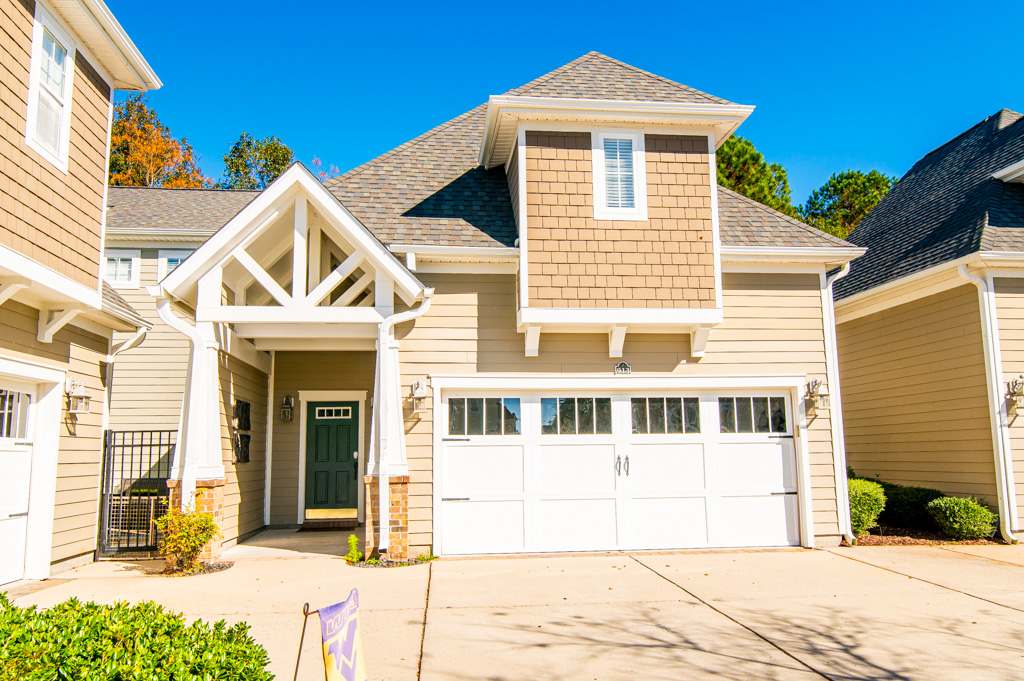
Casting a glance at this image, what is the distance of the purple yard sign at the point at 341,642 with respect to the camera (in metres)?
3.31

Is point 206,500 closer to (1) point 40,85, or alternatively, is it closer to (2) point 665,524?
(1) point 40,85

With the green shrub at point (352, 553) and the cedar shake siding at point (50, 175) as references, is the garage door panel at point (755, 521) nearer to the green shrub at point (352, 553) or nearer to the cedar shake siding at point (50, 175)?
the green shrub at point (352, 553)

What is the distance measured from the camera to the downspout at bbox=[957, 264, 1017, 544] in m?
10.2

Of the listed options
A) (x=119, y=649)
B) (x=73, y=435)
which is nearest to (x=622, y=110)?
(x=73, y=435)

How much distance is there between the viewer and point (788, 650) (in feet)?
17.7

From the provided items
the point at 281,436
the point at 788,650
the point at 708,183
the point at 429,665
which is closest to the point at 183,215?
the point at 281,436

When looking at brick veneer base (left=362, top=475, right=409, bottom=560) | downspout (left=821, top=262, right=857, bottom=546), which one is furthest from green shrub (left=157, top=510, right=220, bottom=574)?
downspout (left=821, top=262, right=857, bottom=546)

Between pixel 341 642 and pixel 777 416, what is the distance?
8247 millimetres

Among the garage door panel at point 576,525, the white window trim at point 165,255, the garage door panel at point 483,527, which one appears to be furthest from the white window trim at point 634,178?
the white window trim at point 165,255

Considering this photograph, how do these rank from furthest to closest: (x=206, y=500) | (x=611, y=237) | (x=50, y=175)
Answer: (x=611, y=237), (x=206, y=500), (x=50, y=175)

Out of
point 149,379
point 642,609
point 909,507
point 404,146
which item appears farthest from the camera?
point 149,379

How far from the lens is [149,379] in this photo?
15.7m

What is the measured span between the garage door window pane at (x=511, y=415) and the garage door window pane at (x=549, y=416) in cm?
33

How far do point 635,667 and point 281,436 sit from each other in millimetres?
9173
